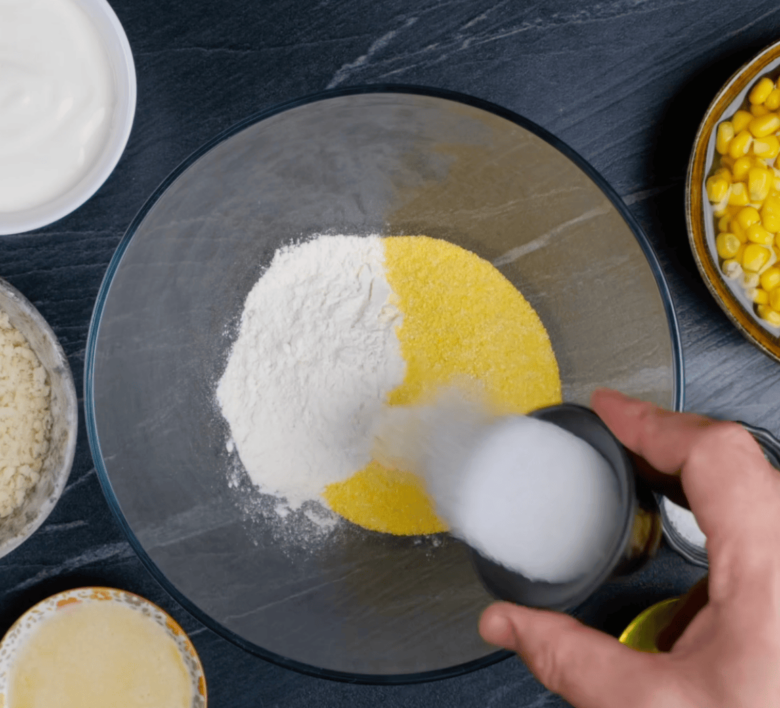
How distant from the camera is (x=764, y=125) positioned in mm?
1039

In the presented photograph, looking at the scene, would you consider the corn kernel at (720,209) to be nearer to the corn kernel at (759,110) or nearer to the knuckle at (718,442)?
the corn kernel at (759,110)

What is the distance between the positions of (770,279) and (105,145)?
3.28 feet

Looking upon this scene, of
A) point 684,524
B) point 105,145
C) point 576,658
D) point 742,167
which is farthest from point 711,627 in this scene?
point 105,145

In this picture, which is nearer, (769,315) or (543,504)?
(543,504)

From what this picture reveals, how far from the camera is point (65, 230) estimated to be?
110cm

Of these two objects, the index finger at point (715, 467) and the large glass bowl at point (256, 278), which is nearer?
the index finger at point (715, 467)

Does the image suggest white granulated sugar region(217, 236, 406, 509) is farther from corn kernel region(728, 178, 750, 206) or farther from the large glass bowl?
corn kernel region(728, 178, 750, 206)

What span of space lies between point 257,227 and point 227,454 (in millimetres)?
342

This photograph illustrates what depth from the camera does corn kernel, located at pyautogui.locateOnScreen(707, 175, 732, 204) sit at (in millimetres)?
1052

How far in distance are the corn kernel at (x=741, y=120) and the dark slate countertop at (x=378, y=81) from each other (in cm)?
7

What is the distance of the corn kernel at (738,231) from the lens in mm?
1051

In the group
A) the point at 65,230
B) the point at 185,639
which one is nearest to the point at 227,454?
the point at 185,639

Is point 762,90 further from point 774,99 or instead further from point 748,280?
point 748,280

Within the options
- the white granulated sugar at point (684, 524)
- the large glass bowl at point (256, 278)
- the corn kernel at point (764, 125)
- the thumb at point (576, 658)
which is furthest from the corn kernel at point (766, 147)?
the thumb at point (576, 658)
